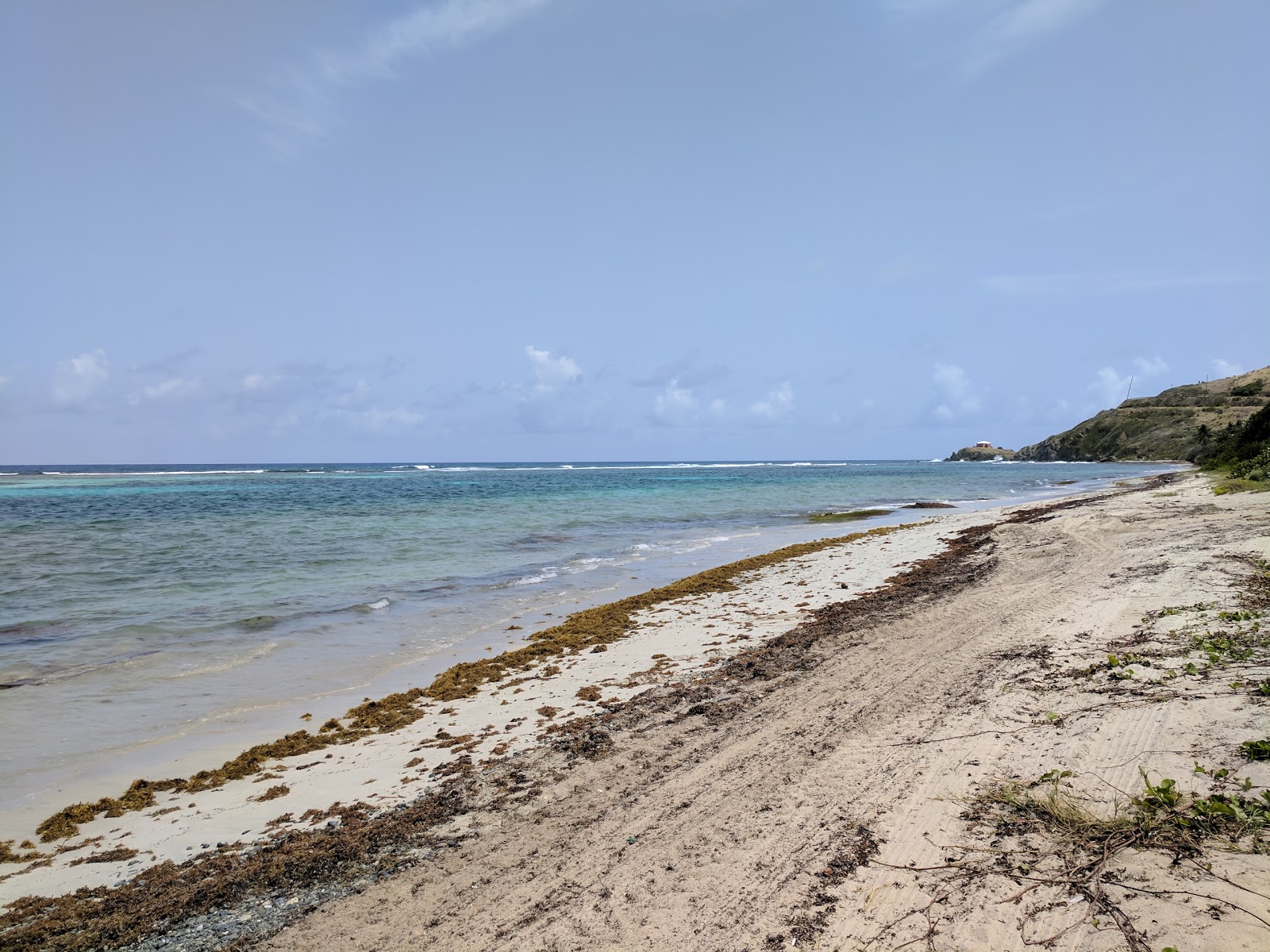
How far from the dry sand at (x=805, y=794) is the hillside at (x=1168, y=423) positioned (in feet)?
253

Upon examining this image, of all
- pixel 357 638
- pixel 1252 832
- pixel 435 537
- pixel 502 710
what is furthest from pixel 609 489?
pixel 1252 832

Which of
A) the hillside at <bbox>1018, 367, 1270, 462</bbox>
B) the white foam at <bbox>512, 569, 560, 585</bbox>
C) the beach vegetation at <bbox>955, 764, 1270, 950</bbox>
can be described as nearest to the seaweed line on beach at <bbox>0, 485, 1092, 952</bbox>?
the beach vegetation at <bbox>955, 764, 1270, 950</bbox>

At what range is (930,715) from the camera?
5914mm

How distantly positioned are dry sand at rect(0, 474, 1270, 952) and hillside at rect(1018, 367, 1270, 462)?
7708 centimetres

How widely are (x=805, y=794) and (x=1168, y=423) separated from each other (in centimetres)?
12125

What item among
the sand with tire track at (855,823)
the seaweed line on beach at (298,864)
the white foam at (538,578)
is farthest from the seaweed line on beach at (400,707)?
the white foam at (538,578)

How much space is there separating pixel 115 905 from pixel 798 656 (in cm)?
716

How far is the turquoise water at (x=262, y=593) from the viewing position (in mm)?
8383

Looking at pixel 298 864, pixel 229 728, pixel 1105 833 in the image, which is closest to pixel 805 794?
pixel 1105 833

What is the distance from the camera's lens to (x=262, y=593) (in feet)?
47.8

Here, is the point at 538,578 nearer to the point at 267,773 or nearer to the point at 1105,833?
the point at 267,773

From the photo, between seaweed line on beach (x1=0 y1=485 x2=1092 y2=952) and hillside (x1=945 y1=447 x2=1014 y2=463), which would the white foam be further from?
hillside (x1=945 y1=447 x2=1014 y2=463)

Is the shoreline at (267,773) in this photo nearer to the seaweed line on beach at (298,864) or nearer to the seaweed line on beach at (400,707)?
the seaweed line on beach at (400,707)

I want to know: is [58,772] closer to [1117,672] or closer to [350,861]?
[350,861]
